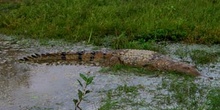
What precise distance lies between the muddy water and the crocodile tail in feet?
0.67

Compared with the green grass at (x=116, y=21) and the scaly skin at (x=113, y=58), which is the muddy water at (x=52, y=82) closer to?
the scaly skin at (x=113, y=58)

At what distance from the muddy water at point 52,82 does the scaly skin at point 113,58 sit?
247 millimetres

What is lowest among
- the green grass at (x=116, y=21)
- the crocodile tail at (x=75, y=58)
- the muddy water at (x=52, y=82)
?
the green grass at (x=116, y=21)

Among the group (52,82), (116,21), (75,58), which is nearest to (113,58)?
(75,58)

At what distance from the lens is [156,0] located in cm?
1070

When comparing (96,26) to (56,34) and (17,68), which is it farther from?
(17,68)

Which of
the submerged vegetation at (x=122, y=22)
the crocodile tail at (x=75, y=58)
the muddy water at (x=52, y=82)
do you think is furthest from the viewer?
the submerged vegetation at (x=122, y=22)

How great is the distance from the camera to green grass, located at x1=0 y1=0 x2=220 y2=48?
27.8ft

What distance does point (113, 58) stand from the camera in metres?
7.49

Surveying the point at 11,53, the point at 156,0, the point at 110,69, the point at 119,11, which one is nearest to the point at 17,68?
the point at 11,53

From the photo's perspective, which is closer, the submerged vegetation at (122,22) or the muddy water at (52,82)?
the muddy water at (52,82)

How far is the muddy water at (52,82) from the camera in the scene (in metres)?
5.59

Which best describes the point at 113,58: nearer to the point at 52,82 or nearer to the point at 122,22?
the point at 52,82

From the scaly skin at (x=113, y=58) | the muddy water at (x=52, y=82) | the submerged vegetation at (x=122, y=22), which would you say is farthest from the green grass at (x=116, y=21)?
the scaly skin at (x=113, y=58)
